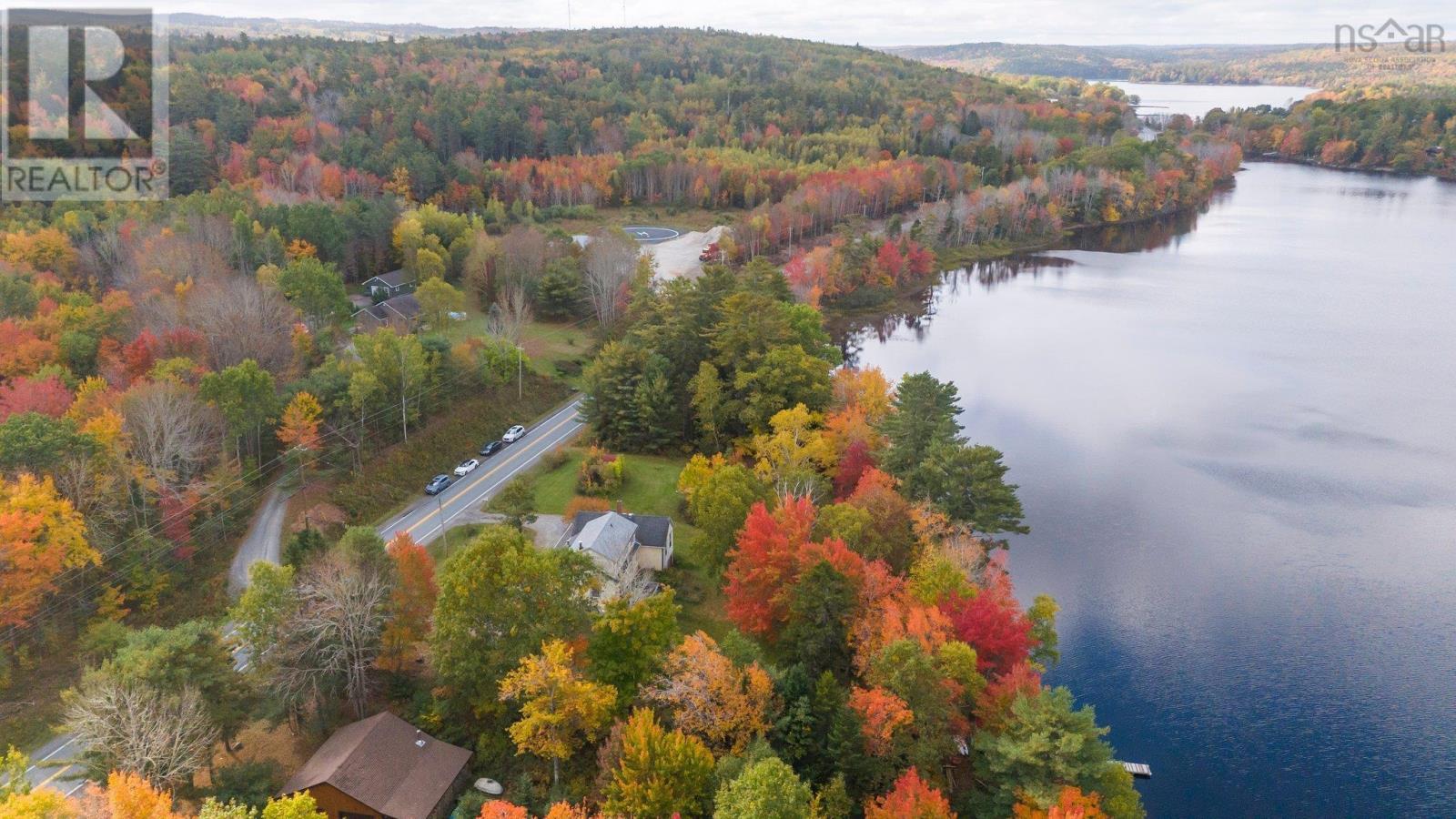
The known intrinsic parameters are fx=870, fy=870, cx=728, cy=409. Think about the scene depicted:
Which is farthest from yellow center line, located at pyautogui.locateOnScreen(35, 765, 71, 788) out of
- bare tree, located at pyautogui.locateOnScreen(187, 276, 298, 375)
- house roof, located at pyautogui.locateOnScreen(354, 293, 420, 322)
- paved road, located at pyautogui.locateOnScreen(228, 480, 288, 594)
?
house roof, located at pyautogui.locateOnScreen(354, 293, 420, 322)

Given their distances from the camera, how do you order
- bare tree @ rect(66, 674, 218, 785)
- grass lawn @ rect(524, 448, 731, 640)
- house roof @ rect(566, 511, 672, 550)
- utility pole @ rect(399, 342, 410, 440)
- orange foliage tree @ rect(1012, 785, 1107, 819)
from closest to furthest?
bare tree @ rect(66, 674, 218, 785) < orange foliage tree @ rect(1012, 785, 1107, 819) < grass lawn @ rect(524, 448, 731, 640) < house roof @ rect(566, 511, 672, 550) < utility pole @ rect(399, 342, 410, 440)

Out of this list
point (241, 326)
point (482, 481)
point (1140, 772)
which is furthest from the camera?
point (241, 326)

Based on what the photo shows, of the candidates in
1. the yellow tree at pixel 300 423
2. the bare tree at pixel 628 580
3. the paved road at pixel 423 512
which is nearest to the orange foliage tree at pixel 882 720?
the bare tree at pixel 628 580

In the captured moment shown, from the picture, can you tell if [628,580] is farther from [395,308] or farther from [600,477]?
[395,308]

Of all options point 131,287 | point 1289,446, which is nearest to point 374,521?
point 131,287

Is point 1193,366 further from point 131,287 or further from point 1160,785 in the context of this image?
point 131,287

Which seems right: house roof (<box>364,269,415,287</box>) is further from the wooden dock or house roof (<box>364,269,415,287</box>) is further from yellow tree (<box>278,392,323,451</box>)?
the wooden dock

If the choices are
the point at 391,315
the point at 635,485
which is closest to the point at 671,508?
the point at 635,485
